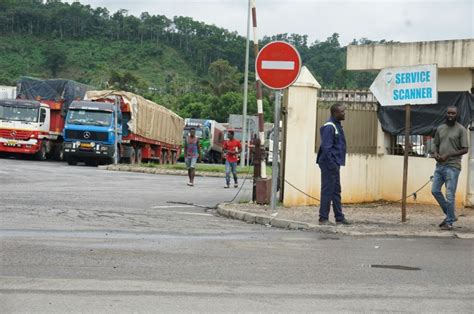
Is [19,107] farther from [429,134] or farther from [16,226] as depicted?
[16,226]

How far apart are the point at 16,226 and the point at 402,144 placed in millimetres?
9141

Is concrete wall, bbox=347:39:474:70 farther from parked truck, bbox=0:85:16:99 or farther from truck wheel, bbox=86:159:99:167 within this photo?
parked truck, bbox=0:85:16:99

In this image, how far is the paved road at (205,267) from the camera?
21.1 feet

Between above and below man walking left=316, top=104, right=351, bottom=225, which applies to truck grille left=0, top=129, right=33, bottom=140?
above

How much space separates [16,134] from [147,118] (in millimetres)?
7029

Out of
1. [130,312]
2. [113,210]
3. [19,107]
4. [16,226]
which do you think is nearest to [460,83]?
[113,210]

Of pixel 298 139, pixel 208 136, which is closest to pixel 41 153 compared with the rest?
pixel 208 136

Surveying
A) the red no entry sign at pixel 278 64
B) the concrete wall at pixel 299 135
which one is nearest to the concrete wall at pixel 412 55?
the concrete wall at pixel 299 135

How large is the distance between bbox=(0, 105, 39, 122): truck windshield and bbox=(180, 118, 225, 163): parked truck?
1633 centimetres

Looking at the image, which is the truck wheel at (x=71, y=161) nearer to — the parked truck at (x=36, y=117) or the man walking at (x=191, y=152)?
the parked truck at (x=36, y=117)

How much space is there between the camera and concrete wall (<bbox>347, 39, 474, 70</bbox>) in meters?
15.4

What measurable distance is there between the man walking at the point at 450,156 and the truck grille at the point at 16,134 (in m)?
27.9

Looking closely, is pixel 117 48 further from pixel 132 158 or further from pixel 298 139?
pixel 298 139

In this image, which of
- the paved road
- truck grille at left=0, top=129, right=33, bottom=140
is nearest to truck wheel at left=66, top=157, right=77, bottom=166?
truck grille at left=0, top=129, right=33, bottom=140
